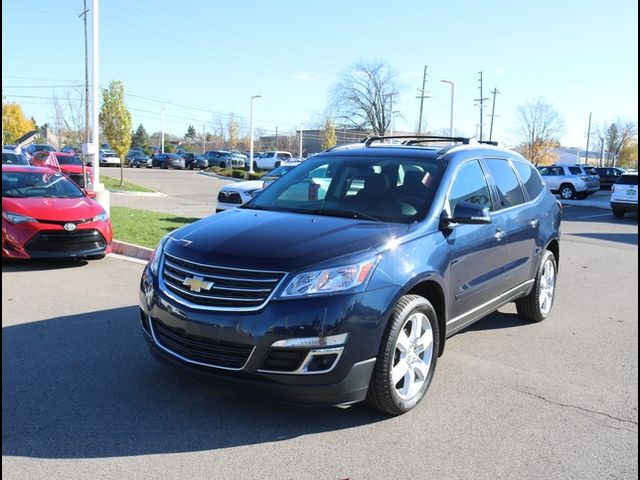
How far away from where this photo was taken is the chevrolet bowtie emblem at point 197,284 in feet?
11.8

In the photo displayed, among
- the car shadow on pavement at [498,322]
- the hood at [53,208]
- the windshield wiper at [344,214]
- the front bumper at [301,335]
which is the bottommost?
the car shadow on pavement at [498,322]

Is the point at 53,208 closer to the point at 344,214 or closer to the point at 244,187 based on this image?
the point at 244,187

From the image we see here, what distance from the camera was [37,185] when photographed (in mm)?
9289

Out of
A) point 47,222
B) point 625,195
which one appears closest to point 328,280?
point 47,222

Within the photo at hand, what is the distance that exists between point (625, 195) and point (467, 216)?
67.5ft

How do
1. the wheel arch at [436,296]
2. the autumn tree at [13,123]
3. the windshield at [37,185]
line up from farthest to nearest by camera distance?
the autumn tree at [13,123] → the windshield at [37,185] → the wheel arch at [436,296]

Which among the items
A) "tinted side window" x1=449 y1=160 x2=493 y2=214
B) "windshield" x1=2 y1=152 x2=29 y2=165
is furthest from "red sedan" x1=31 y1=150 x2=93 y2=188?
"tinted side window" x1=449 y1=160 x2=493 y2=214

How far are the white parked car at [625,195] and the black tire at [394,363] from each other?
2043 cm

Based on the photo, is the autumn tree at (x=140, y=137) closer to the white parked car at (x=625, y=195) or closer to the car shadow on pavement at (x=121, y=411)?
the white parked car at (x=625, y=195)

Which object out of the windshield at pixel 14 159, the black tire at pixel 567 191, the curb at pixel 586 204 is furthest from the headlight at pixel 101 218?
the black tire at pixel 567 191

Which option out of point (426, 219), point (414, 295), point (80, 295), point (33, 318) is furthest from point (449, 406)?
point (80, 295)

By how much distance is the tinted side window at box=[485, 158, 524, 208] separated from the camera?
17.7 ft

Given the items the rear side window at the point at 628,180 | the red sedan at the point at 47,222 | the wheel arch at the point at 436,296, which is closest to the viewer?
the wheel arch at the point at 436,296

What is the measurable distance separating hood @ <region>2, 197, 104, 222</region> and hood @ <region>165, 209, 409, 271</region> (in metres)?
4.86
